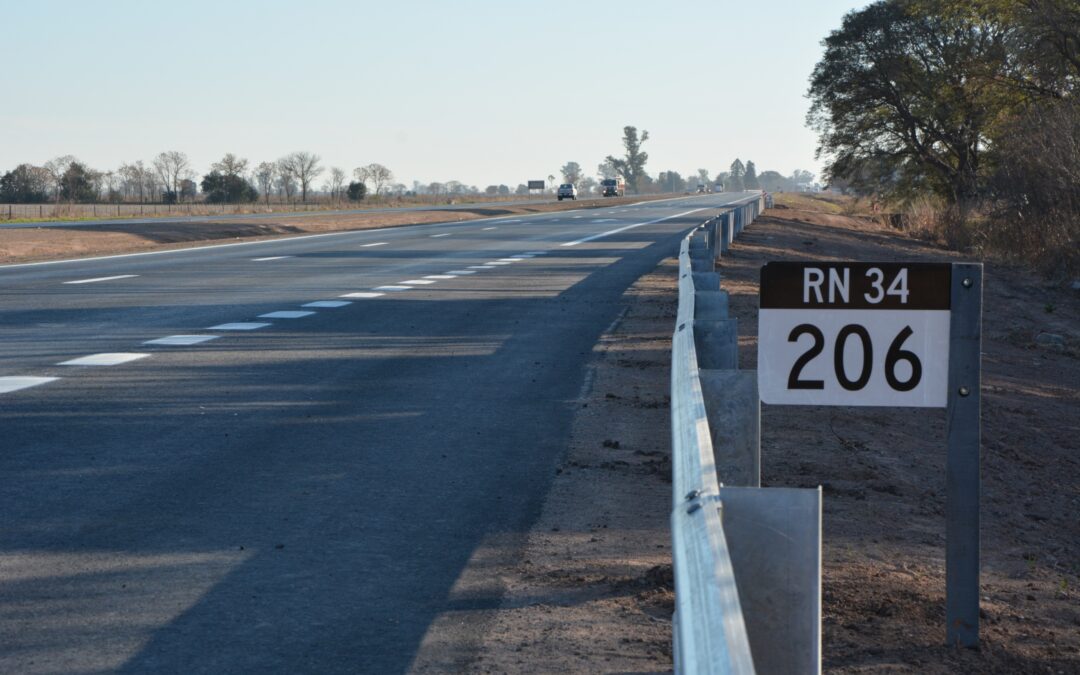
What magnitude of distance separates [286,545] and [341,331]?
809 centimetres

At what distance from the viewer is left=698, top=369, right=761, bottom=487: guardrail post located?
484cm

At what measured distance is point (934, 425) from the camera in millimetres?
9992

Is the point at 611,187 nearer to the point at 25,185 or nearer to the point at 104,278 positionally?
the point at 25,185

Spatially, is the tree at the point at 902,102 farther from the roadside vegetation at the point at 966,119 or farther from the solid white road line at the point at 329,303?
the solid white road line at the point at 329,303

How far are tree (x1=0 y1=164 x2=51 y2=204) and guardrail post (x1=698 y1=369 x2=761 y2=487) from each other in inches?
3609

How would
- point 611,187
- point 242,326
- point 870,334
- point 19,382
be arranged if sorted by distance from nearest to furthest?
point 870,334 → point 19,382 → point 242,326 → point 611,187

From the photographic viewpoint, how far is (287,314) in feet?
50.2

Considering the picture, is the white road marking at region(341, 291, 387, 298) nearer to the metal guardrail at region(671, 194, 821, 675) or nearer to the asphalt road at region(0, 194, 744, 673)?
the asphalt road at region(0, 194, 744, 673)

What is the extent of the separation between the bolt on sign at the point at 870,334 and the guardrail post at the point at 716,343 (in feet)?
5.64

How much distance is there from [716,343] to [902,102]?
156 ft

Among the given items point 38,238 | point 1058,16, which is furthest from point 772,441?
point 38,238

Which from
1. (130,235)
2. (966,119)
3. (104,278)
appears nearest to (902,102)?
(966,119)

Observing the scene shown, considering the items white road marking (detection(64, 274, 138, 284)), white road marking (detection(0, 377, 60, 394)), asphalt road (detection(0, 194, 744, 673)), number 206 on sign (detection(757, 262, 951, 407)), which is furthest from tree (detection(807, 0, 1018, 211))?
number 206 on sign (detection(757, 262, 951, 407))

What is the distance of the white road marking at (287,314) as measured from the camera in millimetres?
14984
